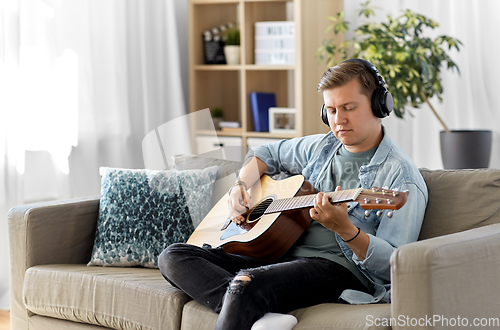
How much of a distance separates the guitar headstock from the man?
5 centimetres

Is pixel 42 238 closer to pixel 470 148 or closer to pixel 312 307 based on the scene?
pixel 312 307

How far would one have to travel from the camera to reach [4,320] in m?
2.53

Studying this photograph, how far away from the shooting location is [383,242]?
57.1 inches

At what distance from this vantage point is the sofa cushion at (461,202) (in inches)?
63.4

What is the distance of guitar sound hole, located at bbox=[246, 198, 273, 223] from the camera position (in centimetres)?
174

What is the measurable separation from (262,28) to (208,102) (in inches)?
25.1

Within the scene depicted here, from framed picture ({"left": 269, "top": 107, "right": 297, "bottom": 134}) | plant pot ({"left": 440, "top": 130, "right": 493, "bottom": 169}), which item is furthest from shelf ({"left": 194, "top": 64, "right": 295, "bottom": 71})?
plant pot ({"left": 440, "top": 130, "right": 493, "bottom": 169})

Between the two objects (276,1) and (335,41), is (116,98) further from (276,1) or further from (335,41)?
(335,41)

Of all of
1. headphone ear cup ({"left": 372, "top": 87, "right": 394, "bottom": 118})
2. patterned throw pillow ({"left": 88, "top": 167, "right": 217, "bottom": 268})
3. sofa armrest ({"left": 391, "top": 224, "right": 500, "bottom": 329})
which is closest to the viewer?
sofa armrest ({"left": 391, "top": 224, "right": 500, "bottom": 329})

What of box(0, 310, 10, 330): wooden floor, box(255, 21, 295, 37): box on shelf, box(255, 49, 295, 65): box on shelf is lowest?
box(0, 310, 10, 330): wooden floor

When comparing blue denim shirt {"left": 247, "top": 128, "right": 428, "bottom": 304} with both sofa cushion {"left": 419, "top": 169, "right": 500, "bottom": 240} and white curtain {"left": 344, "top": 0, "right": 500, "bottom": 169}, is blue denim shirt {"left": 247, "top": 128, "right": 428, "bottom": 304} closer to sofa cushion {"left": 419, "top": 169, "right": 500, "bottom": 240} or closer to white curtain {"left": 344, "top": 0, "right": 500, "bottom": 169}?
sofa cushion {"left": 419, "top": 169, "right": 500, "bottom": 240}

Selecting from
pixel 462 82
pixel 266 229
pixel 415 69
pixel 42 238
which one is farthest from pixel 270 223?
pixel 462 82

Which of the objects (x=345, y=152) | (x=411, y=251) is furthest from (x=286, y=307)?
(x=345, y=152)

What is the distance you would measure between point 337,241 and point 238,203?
1.17 ft
